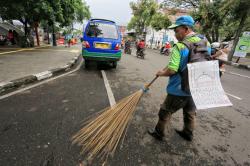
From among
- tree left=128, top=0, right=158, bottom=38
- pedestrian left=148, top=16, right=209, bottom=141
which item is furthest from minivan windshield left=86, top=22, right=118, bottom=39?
tree left=128, top=0, right=158, bottom=38

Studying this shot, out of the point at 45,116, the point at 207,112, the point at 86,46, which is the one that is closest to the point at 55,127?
the point at 45,116

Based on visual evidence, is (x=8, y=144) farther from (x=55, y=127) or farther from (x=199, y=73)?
(x=199, y=73)

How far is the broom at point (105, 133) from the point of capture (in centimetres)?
211

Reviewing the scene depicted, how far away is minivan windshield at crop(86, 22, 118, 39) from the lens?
642cm

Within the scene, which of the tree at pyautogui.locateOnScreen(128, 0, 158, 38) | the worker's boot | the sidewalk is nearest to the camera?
the worker's boot

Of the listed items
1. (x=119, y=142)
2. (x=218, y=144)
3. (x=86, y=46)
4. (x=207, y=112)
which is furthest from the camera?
(x=86, y=46)

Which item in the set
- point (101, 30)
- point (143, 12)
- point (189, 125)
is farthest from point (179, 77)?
point (143, 12)

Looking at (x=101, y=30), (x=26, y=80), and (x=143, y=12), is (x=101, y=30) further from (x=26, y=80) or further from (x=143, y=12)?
(x=143, y=12)

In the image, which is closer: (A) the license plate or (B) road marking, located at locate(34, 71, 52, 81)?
(B) road marking, located at locate(34, 71, 52, 81)

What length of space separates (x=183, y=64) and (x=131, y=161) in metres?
1.35

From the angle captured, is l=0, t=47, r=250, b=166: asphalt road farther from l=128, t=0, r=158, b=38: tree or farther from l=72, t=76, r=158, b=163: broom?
l=128, t=0, r=158, b=38: tree

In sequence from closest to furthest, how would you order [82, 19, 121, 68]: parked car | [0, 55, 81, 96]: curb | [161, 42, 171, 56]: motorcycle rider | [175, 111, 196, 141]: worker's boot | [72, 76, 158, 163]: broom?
[72, 76, 158, 163]: broom → [175, 111, 196, 141]: worker's boot → [0, 55, 81, 96]: curb → [82, 19, 121, 68]: parked car → [161, 42, 171, 56]: motorcycle rider

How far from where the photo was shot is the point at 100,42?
6344 mm

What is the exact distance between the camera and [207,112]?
3600 millimetres
